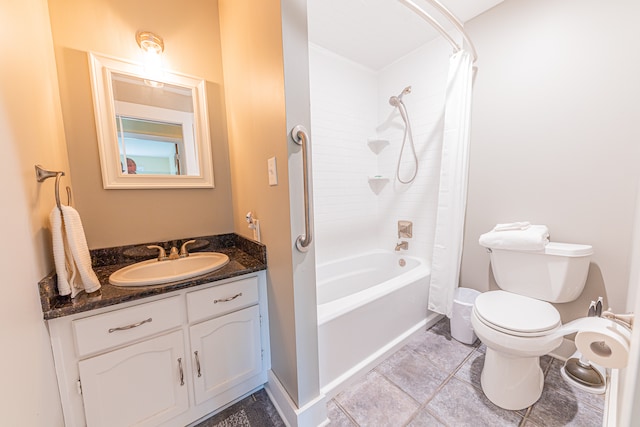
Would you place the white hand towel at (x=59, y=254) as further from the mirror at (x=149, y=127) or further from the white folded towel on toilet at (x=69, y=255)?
the mirror at (x=149, y=127)

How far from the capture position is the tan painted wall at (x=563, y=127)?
1.19m

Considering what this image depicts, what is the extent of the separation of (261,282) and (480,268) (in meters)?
1.71

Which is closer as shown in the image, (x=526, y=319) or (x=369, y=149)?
(x=526, y=319)

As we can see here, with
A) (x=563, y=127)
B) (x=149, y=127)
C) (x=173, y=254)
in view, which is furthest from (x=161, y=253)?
(x=563, y=127)

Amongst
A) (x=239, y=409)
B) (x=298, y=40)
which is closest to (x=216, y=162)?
(x=298, y=40)

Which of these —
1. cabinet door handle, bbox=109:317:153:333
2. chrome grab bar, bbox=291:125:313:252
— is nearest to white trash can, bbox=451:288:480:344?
chrome grab bar, bbox=291:125:313:252

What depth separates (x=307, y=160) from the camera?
0.94m

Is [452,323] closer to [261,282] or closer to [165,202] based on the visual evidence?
[261,282]

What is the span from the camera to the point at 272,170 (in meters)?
1.04

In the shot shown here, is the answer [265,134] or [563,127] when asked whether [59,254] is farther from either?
[563,127]

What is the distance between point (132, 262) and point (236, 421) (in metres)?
1.07

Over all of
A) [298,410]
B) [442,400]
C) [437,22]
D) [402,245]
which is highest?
[437,22]

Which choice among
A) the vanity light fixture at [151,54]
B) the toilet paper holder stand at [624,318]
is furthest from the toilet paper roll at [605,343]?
the vanity light fixture at [151,54]

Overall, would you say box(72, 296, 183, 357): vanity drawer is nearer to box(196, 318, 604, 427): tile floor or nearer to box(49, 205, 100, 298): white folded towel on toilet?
box(49, 205, 100, 298): white folded towel on toilet
